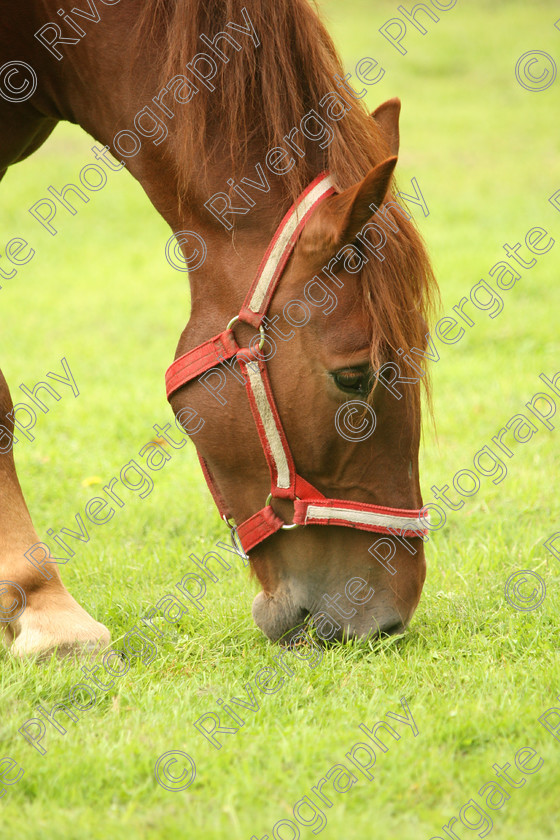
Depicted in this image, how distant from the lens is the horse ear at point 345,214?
2039mm

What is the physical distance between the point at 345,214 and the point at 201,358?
638 millimetres

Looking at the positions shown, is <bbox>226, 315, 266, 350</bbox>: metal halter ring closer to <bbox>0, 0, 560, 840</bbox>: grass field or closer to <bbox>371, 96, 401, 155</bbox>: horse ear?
<bbox>0, 0, 560, 840</bbox>: grass field

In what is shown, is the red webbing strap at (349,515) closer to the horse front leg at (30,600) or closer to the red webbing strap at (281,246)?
the red webbing strap at (281,246)

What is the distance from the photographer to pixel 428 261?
2.40 meters

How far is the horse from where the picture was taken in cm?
231

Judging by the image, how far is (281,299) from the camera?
2.34 m

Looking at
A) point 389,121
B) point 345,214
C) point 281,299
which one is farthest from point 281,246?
point 389,121

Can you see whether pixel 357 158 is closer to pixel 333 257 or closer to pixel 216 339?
pixel 333 257

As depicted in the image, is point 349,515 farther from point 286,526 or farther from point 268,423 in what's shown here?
point 268,423

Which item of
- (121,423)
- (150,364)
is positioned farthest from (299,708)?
(150,364)

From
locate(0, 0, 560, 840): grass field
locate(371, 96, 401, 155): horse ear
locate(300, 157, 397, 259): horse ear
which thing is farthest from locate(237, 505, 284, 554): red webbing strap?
locate(371, 96, 401, 155): horse ear

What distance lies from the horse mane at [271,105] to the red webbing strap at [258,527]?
565 mm

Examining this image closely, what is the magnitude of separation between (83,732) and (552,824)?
3.92 ft

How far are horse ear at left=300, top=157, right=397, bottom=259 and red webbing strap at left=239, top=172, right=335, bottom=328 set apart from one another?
1.5 inches
